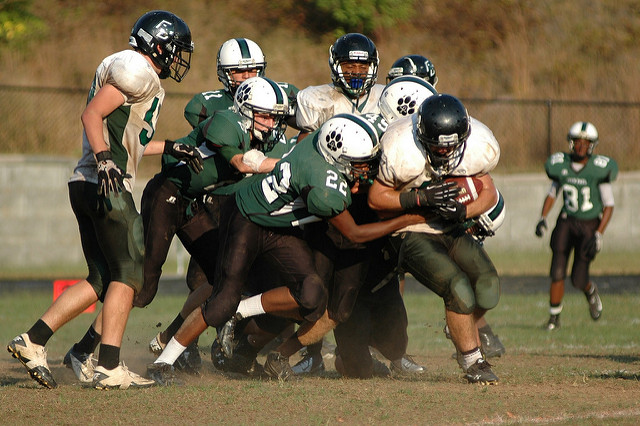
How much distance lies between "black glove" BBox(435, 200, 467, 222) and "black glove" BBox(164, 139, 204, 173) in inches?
58.3

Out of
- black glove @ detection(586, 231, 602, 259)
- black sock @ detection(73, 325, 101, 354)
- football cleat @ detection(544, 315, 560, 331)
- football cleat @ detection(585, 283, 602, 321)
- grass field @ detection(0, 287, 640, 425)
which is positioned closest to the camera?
grass field @ detection(0, 287, 640, 425)

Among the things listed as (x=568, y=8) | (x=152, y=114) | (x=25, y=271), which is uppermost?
(x=568, y=8)

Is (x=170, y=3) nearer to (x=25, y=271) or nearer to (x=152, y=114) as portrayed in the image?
(x=25, y=271)

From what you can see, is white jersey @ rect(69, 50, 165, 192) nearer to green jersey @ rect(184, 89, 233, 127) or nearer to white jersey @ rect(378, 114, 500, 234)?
green jersey @ rect(184, 89, 233, 127)

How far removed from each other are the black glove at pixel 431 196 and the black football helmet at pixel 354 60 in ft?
4.26

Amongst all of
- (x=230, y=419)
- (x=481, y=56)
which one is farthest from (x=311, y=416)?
(x=481, y=56)

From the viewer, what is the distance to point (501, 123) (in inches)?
736

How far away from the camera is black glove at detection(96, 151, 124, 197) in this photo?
4.90m

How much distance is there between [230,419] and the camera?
4.46 meters

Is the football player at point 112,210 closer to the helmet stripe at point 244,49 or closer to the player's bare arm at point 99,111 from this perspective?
the player's bare arm at point 99,111

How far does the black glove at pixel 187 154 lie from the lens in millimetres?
5500

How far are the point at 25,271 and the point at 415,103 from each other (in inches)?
408

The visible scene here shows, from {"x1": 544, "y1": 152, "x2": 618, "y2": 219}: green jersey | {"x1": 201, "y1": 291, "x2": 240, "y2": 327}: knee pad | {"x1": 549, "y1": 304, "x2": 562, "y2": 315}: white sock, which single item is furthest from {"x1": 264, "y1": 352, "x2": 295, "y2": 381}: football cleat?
{"x1": 544, "y1": 152, "x2": 618, "y2": 219}: green jersey

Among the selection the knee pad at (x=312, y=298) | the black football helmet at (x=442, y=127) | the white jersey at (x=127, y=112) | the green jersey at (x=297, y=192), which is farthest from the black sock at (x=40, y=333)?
the black football helmet at (x=442, y=127)
